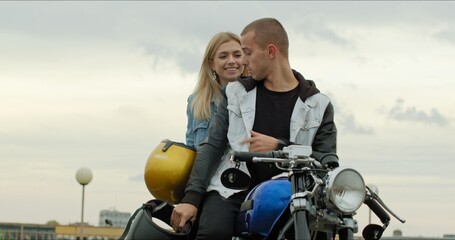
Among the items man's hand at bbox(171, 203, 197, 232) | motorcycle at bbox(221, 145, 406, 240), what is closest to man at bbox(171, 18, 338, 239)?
man's hand at bbox(171, 203, 197, 232)

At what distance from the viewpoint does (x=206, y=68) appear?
358 inches

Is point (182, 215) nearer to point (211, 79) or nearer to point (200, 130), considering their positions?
point (200, 130)

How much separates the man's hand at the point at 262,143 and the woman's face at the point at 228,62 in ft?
8.01

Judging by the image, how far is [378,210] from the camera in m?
5.95

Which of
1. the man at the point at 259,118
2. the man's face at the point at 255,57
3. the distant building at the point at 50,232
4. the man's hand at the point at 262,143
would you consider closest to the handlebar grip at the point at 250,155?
the man's hand at the point at 262,143

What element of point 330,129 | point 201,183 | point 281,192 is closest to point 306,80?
point 330,129

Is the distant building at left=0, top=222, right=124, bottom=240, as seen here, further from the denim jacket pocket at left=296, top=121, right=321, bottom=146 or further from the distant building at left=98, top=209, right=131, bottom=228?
the denim jacket pocket at left=296, top=121, right=321, bottom=146

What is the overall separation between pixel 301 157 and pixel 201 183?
1.45 m

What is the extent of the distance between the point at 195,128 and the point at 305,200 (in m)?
3.20

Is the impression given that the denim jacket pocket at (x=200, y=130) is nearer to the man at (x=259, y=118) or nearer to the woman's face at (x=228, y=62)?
the woman's face at (x=228, y=62)

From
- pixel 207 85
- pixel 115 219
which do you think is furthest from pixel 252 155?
pixel 115 219

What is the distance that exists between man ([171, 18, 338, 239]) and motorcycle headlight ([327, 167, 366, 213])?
1.37 metres

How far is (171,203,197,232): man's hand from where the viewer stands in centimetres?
679

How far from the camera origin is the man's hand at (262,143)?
6402 mm
